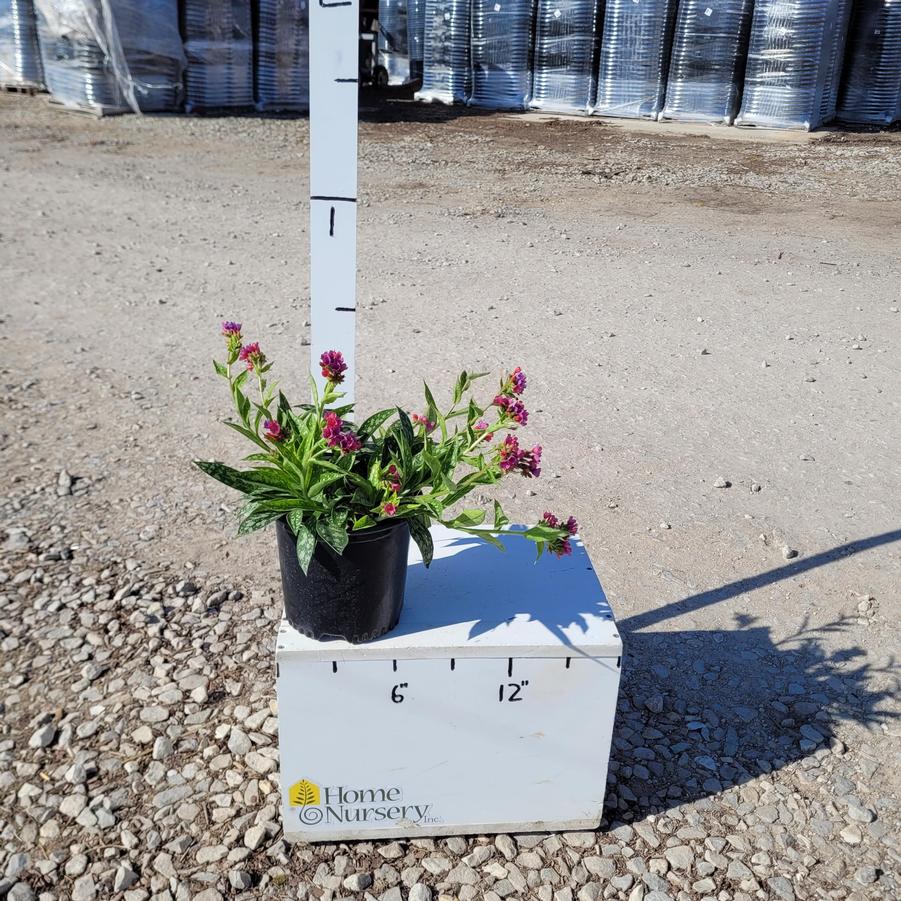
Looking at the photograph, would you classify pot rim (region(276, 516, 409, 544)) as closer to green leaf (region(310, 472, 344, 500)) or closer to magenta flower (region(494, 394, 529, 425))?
green leaf (region(310, 472, 344, 500))

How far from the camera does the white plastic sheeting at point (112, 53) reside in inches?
467

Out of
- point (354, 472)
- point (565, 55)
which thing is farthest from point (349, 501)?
point (565, 55)

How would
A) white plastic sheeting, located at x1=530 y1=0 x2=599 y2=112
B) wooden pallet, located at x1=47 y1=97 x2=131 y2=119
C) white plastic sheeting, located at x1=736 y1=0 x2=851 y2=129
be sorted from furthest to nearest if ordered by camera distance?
white plastic sheeting, located at x1=530 y1=0 x2=599 y2=112 < wooden pallet, located at x1=47 y1=97 x2=131 y2=119 < white plastic sheeting, located at x1=736 y1=0 x2=851 y2=129

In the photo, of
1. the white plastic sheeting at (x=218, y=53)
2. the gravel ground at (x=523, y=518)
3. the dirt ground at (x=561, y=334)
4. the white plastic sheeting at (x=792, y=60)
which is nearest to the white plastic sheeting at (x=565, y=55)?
the white plastic sheeting at (x=792, y=60)

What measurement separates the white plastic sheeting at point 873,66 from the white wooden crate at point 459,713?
13617 millimetres

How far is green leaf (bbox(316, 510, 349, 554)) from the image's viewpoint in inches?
71.1

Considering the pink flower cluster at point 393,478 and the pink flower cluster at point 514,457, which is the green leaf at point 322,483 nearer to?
the pink flower cluster at point 393,478

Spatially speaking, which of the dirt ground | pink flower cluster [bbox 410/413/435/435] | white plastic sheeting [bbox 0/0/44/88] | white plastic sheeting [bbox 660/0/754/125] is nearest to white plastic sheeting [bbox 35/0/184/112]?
white plastic sheeting [bbox 0/0/44/88]

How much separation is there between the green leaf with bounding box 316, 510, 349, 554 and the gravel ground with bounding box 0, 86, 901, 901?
767 mm

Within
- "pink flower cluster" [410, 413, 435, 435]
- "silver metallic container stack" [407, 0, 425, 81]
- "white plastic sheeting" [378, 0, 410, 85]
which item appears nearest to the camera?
"pink flower cluster" [410, 413, 435, 435]

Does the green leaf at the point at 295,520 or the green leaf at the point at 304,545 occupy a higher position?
the green leaf at the point at 295,520

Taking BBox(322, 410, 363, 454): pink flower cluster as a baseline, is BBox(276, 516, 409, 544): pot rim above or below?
below

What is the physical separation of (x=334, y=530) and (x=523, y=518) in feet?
5.43

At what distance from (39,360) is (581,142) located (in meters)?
8.61
